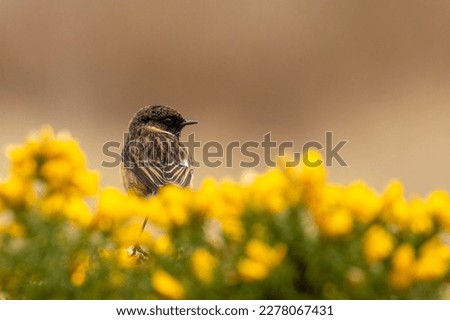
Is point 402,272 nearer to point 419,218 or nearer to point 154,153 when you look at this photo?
point 419,218

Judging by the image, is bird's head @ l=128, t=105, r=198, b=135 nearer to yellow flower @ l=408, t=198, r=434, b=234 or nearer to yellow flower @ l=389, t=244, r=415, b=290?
yellow flower @ l=408, t=198, r=434, b=234

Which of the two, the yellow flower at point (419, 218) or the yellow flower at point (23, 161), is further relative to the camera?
the yellow flower at point (23, 161)

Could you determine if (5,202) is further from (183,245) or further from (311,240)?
(311,240)

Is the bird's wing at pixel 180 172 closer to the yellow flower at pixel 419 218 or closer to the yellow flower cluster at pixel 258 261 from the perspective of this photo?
the yellow flower at pixel 419 218

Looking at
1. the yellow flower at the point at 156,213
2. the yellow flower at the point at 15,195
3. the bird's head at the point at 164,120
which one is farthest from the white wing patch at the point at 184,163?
the yellow flower at the point at 156,213

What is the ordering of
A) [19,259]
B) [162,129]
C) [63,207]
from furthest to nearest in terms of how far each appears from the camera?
1. [162,129]
2. [63,207]
3. [19,259]

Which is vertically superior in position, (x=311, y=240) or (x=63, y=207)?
(x=63, y=207)

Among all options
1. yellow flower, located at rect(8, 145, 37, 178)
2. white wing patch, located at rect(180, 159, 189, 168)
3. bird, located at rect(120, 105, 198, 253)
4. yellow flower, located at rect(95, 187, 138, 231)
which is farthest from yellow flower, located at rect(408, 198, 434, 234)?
white wing patch, located at rect(180, 159, 189, 168)

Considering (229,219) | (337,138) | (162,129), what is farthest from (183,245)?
(162,129)
